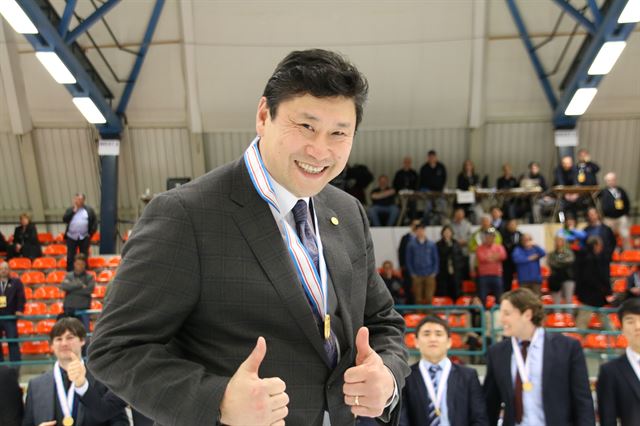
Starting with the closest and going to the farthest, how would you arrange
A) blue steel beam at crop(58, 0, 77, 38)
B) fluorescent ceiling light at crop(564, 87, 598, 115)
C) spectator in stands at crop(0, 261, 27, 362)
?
spectator in stands at crop(0, 261, 27, 362) < blue steel beam at crop(58, 0, 77, 38) < fluorescent ceiling light at crop(564, 87, 598, 115)

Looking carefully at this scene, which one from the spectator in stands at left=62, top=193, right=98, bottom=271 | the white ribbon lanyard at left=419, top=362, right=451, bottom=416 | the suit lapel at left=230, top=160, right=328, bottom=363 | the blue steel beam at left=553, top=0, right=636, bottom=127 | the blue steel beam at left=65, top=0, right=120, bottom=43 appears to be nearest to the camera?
the suit lapel at left=230, top=160, right=328, bottom=363

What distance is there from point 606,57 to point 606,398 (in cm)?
822

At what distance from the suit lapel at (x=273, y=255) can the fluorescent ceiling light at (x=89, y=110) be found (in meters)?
12.2

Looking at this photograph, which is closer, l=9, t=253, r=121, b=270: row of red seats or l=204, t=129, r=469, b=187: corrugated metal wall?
l=9, t=253, r=121, b=270: row of red seats

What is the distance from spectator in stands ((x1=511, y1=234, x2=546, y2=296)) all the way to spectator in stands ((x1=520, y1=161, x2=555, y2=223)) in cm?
256

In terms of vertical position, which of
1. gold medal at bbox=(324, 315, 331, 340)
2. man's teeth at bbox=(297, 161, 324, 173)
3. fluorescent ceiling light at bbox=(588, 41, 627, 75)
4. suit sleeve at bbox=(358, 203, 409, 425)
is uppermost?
fluorescent ceiling light at bbox=(588, 41, 627, 75)

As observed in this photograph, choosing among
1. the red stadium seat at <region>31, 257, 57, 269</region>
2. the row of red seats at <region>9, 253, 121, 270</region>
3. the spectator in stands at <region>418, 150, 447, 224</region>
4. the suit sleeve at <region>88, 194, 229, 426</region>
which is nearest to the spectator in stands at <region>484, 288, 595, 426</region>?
the suit sleeve at <region>88, 194, 229, 426</region>

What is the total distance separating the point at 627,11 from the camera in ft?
32.4

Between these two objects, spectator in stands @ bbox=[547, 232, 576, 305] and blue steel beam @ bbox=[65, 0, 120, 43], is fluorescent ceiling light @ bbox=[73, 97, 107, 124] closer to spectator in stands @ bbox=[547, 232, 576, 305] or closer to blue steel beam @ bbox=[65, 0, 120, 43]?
blue steel beam @ bbox=[65, 0, 120, 43]

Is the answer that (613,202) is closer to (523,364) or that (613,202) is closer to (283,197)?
(523,364)

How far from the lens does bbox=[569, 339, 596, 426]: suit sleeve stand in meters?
4.48

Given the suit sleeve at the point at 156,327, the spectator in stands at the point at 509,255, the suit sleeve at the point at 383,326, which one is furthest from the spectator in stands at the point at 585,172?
the suit sleeve at the point at 156,327

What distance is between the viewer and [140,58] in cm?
1380

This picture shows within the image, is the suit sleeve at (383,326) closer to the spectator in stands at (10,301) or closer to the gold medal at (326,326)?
the gold medal at (326,326)
